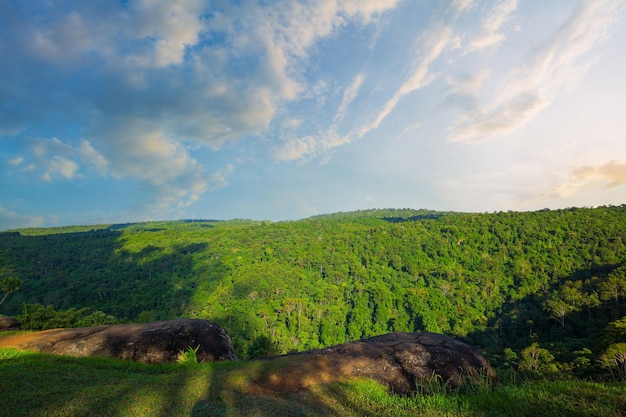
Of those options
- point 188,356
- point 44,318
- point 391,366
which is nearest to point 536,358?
point 391,366

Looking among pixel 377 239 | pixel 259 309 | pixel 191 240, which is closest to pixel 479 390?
pixel 259 309

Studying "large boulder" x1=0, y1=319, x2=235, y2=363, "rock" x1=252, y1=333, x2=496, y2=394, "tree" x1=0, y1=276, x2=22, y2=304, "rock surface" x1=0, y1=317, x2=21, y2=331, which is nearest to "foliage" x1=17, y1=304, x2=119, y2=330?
"rock surface" x1=0, y1=317, x2=21, y2=331

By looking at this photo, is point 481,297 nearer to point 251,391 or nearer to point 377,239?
point 377,239

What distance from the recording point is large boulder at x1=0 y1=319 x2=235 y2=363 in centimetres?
1455

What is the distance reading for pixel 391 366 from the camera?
39.5 ft

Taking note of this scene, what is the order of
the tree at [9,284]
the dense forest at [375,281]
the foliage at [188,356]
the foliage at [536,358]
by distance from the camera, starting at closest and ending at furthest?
the foliage at [188,356] → the tree at [9,284] → the foliage at [536,358] → the dense forest at [375,281]

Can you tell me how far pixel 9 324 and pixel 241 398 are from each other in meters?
22.0

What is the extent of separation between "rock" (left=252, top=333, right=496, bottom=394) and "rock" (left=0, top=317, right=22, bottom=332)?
2075 centimetres

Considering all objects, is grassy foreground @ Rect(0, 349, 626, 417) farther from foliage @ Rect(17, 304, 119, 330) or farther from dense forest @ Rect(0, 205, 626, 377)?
dense forest @ Rect(0, 205, 626, 377)

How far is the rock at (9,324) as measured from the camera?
1956cm

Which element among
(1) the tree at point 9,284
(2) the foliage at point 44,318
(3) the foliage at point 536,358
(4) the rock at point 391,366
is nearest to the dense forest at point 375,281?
(3) the foliage at point 536,358

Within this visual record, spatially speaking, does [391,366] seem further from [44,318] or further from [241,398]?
[44,318]

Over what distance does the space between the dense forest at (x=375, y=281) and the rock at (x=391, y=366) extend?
50.8 meters

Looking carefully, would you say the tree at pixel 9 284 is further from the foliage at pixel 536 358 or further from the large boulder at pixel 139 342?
the foliage at pixel 536 358
